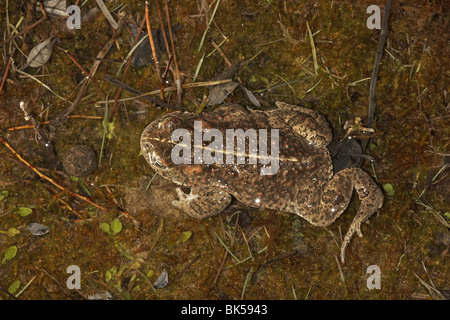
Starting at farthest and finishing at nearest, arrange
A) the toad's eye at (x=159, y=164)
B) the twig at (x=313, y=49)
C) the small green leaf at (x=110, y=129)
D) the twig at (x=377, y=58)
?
the small green leaf at (x=110, y=129) → the twig at (x=313, y=49) → the twig at (x=377, y=58) → the toad's eye at (x=159, y=164)

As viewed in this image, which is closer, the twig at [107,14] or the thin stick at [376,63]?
the thin stick at [376,63]

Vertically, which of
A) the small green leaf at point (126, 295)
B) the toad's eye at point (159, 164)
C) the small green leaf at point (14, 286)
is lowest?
the small green leaf at point (126, 295)

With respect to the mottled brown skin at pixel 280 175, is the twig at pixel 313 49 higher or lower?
higher

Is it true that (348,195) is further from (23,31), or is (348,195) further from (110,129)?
(23,31)

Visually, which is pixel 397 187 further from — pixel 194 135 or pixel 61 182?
pixel 61 182

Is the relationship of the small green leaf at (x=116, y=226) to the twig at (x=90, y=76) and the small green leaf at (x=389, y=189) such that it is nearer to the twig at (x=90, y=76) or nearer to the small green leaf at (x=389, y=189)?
the twig at (x=90, y=76)

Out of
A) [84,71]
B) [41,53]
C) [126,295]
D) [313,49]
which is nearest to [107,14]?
[84,71]

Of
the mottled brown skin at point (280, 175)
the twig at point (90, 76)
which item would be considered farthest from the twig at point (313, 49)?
the twig at point (90, 76)

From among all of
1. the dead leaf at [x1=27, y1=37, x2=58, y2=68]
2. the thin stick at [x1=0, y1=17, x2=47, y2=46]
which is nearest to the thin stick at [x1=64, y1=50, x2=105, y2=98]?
the dead leaf at [x1=27, y1=37, x2=58, y2=68]
